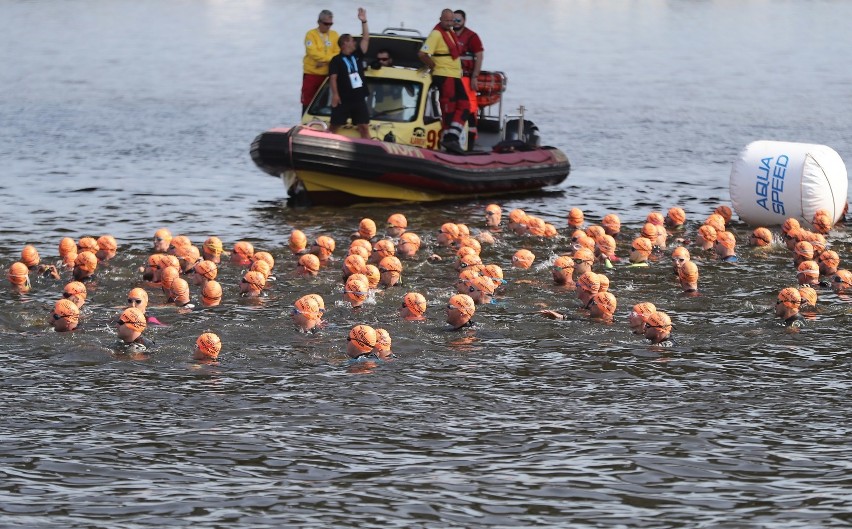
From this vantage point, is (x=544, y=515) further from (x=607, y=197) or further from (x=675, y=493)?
(x=607, y=197)

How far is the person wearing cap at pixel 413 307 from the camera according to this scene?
15320mm

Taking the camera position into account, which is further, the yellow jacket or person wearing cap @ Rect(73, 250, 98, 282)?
the yellow jacket

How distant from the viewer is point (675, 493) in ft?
35.6

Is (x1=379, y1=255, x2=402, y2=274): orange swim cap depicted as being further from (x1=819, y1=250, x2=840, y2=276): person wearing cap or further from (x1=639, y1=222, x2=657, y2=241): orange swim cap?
(x1=819, y1=250, x2=840, y2=276): person wearing cap

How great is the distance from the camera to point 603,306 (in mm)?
15477

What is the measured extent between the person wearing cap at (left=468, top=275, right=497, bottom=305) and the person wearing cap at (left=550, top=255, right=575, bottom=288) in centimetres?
136

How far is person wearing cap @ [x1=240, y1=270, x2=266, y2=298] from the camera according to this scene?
53.8 ft

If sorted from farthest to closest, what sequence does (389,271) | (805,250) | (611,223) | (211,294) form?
1. (611,223)
2. (805,250)
3. (389,271)
4. (211,294)

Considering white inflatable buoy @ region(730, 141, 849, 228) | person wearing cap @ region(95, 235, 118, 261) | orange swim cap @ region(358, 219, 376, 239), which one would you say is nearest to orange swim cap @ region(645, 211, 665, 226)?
white inflatable buoy @ region(730, 141, 849, 228)

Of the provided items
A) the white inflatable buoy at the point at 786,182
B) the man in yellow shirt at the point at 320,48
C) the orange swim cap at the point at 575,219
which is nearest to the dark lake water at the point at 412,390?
the orange swim cap at the point at 575,219

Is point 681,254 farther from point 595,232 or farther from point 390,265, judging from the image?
point 390,265

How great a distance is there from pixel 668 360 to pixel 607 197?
11113mm

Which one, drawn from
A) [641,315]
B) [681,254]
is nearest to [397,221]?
[681,254]

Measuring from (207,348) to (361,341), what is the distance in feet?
5.28
